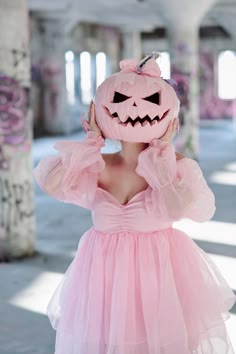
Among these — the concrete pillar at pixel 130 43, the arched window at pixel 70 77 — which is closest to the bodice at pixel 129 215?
the arched window at pixel 70 77

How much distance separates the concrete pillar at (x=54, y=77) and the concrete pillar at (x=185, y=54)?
7598 mm

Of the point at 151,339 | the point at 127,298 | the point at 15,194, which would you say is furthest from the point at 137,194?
the point at 15,194

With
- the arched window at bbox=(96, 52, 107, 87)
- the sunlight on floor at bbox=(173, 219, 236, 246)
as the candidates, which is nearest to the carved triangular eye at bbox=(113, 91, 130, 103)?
the sunlight on floor at bbox=(173, 219, 236, 246)

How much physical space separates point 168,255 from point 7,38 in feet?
14.2

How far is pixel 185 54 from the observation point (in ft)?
48.9

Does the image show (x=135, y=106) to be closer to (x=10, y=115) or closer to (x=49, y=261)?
(x=10, y=115)

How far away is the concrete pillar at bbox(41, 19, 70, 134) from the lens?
2162cm

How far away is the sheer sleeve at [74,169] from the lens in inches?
137

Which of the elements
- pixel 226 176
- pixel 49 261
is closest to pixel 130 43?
pixel 226 176

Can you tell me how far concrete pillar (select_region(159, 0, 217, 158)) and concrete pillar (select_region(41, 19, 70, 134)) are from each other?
7.60 metres

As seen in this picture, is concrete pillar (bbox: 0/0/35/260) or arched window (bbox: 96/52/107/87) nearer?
concrete pillar (bbox: 0/0/35/260)

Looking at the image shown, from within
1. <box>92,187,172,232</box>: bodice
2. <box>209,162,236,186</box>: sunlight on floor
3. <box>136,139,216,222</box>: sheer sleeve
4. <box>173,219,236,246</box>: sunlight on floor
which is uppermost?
<box>136,139,216,222</box>: sheer sleeve

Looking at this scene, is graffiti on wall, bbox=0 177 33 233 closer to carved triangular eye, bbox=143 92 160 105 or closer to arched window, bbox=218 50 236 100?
carved triangular eye, bbox=143 92 160 105

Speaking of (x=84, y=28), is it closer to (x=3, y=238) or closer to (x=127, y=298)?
(x=3, y=238)
